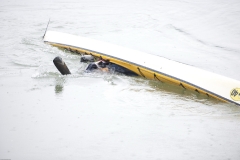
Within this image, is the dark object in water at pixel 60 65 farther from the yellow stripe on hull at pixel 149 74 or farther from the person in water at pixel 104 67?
the yellow stripe on hull at pixel 149 74

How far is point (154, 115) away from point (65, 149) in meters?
1.74

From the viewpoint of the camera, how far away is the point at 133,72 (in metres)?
7.36

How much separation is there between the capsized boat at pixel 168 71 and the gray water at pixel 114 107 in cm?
17

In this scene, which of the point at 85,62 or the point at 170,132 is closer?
the point at 170,132

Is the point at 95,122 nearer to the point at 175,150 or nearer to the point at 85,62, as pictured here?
the point at 175,150

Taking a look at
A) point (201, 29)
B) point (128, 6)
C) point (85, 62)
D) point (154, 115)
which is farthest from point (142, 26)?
point (154, 115)

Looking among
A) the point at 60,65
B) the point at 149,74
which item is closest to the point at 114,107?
the point at 149,74

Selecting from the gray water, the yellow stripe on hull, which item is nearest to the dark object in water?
the gray water

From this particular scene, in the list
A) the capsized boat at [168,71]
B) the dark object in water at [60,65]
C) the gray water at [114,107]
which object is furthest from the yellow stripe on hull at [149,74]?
the dark object in water at [60,65]

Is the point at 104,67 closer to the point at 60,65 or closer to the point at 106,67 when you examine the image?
the point at 106,67

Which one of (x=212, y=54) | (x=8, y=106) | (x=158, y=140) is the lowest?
(x=8, y=106)

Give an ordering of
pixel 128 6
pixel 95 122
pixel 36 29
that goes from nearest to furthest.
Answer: pixel 95 122, pixel 36 29, pixel 128 6

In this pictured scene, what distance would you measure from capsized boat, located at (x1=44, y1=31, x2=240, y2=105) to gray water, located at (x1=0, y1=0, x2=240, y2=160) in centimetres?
17

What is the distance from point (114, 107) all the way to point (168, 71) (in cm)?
162
